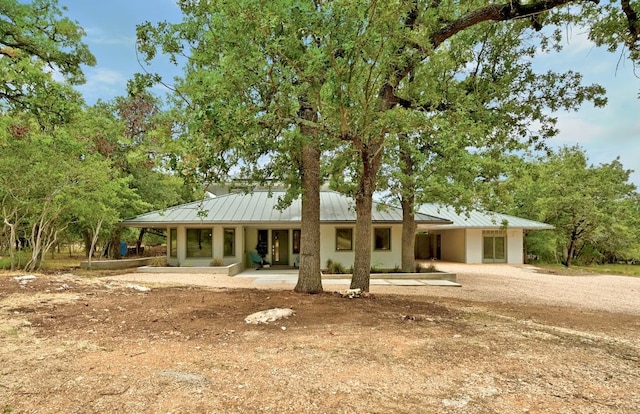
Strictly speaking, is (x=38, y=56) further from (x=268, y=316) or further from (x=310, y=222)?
(x=268, y=316)

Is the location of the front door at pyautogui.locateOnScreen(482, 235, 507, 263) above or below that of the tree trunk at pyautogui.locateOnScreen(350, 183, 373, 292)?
below

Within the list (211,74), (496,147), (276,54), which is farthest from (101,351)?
(496,147)

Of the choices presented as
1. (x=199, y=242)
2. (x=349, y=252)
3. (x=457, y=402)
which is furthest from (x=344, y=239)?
(x=457, y=402)

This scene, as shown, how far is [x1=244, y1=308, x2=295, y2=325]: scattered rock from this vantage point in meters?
5.82

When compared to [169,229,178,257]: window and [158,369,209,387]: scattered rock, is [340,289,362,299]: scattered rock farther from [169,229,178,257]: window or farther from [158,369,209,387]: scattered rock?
[169,229,178,257]: window

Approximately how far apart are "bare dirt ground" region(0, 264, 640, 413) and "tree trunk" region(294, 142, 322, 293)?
97 cm

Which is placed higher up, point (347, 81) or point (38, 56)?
point (38, 56)

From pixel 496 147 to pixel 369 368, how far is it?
850 centimetres

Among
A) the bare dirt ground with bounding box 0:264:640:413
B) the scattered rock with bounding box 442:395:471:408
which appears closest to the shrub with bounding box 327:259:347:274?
the bare dirt ground with bounding box 0:264:640:413

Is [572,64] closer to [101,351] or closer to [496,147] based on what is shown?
[496,147]

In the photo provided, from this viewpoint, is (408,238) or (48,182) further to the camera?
(408,238)

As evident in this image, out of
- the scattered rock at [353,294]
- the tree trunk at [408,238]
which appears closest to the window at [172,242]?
the tree trunk at [408,238]

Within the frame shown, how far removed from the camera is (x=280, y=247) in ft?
62.1

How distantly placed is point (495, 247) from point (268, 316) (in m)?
20.5
